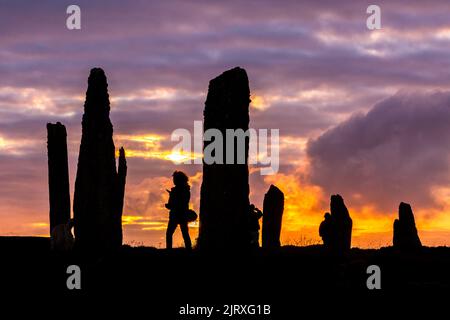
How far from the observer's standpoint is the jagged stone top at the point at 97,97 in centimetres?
2548

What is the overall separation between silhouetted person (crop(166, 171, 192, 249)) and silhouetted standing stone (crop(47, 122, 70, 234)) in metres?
5.12

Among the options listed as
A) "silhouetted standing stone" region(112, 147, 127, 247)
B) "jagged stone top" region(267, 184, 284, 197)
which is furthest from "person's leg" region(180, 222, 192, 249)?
"jagged stone top" region(267, 184, 284, 197)

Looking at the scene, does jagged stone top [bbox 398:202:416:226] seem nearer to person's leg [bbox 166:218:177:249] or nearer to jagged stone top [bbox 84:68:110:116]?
person's leg [bbox 166:218:177:249]

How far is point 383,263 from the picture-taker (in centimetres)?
2122

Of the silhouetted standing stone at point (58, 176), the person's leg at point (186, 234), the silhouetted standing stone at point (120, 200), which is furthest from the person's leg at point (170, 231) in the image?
the silhouetted standing stone at point (58, 176)

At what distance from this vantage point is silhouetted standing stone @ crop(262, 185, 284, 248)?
102ft

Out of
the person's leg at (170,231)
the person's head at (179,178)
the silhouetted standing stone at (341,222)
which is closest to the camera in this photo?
the person's leg at (170,231)

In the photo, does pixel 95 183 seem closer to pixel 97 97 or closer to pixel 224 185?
pixel 97 97

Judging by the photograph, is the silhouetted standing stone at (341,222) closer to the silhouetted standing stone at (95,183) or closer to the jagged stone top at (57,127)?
the silhouetted standing stone at (95,183)

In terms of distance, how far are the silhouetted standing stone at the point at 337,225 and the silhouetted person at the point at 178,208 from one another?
808cm

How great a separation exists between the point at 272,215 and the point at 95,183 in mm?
8200

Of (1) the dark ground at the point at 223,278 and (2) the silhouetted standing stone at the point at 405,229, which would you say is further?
(2) the silhouetted standing stone at the point at 405,229

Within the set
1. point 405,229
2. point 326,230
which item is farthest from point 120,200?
point 405,229
